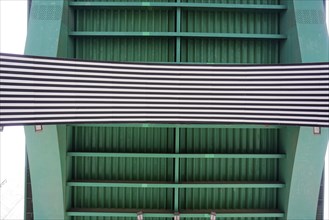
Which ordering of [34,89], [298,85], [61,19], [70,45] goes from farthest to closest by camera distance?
1. [70,45]
2. [61,19]
3. [298,85]
4. [34,89]

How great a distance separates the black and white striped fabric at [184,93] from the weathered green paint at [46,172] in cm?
147

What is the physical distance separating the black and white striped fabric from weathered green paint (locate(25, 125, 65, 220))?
58.0 inches

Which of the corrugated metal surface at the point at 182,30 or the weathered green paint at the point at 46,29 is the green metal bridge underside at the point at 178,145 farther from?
the weathered green paint at the point at 46,29

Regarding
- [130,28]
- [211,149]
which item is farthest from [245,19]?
[211,149]

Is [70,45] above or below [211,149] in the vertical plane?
above

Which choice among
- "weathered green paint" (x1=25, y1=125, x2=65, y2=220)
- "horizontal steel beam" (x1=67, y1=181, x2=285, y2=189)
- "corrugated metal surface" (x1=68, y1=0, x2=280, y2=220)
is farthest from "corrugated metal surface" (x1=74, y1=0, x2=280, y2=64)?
"horizontal steel beam" (x1=67, y1=181, x2=285, y2=189)

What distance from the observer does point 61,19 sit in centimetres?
737

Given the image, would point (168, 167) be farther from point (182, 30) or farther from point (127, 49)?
point (182, 30)

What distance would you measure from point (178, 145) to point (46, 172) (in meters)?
4.05

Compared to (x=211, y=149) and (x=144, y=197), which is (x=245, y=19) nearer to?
(x=211, y=149)

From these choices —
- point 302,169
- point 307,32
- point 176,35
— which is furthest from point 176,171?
point 307,32

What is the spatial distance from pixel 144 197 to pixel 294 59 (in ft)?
20.9

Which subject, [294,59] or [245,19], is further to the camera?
[245,19]

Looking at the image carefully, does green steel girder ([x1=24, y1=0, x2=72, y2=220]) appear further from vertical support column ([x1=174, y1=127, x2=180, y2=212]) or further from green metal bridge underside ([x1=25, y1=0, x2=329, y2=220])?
vertical support column ([x1=174, y1=127, x2=180, y2=212])
